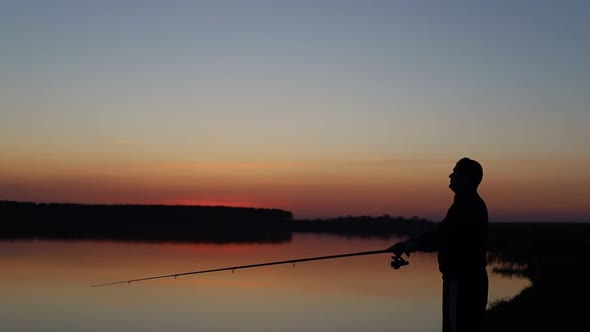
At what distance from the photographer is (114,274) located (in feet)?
89.7

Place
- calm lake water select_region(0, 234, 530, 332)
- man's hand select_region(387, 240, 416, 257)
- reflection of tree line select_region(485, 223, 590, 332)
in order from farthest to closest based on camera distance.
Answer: calm lake water select_region(0, 234, 530, 332) → reflection of tree line select_region(485, 223, 590, 332) → man's hand select_region(387, 240, 416, 257)

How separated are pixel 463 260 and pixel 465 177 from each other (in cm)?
57

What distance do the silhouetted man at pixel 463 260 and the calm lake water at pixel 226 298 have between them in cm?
1104

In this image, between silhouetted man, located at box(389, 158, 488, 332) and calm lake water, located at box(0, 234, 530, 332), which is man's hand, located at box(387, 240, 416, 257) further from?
calm lake water, located at box(0, 234, 530, 332)

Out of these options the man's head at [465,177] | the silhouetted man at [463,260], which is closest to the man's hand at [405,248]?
the silhouetted man at [463,260]

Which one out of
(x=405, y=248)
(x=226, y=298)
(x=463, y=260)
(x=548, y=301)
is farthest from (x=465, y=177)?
(x=226, y=298)

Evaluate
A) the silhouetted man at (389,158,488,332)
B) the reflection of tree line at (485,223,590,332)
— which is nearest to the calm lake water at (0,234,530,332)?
the reflection of tree line at (485,223,590,332)

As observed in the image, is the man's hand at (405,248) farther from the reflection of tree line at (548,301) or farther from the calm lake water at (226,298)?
the calm lake water at (226,298)

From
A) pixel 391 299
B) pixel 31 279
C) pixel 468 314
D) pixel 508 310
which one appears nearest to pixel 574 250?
pixel 391 299

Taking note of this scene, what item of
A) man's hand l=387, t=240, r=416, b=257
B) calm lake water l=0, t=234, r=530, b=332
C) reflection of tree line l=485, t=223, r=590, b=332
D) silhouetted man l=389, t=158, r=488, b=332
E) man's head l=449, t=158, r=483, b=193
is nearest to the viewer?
silhouetted man l=389, t=158, r=488, b=332

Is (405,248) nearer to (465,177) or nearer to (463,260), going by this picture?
(463,260)

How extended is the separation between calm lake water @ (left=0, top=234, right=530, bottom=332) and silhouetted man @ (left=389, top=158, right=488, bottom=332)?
1104 centimetres

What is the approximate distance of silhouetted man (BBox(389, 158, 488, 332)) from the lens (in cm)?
446

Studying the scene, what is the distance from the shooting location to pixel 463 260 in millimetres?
4473
